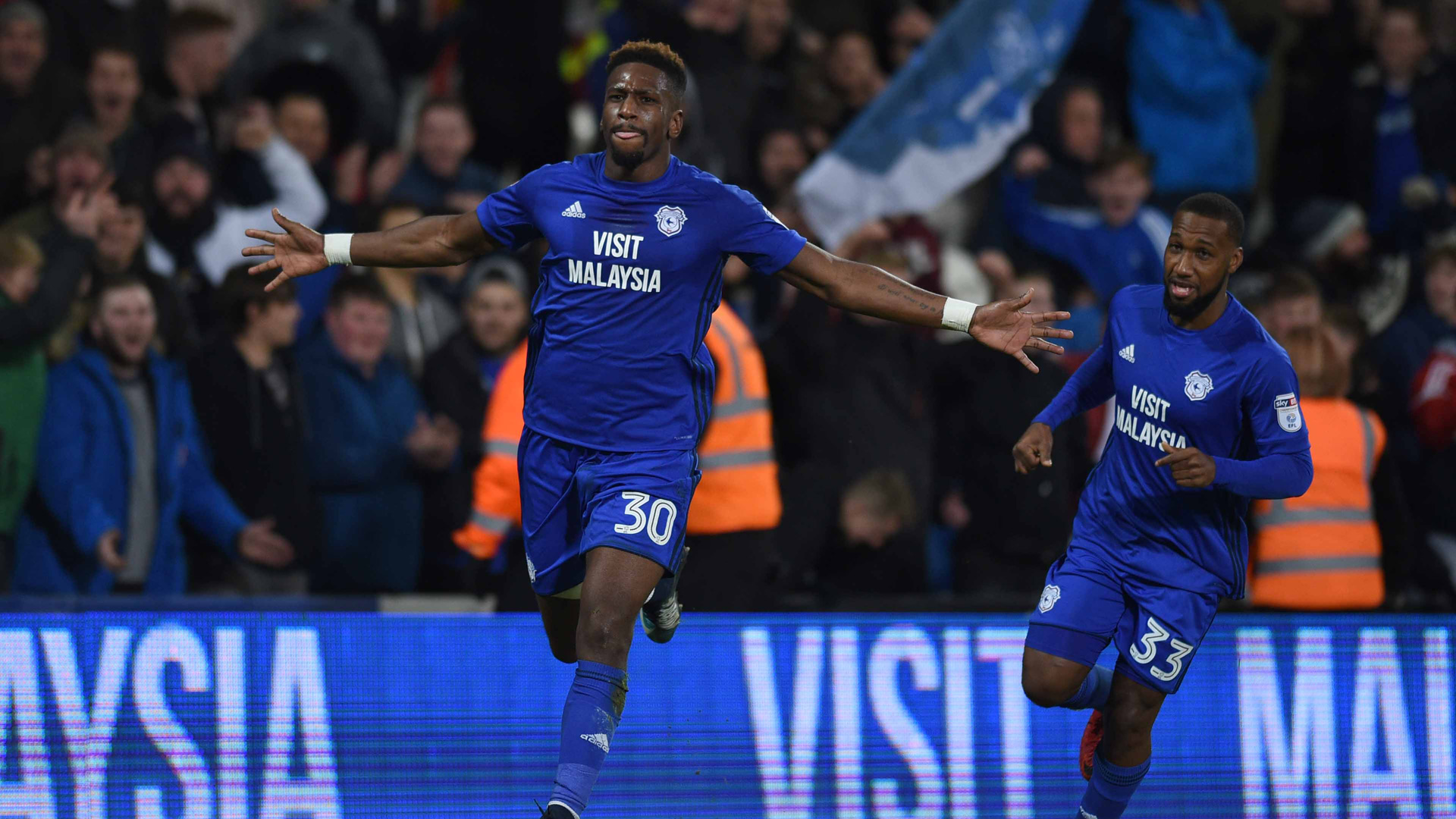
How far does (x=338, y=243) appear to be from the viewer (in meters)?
6.30

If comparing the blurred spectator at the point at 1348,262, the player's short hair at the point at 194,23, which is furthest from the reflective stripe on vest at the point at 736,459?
the blurred spectator at the point at 1348,262

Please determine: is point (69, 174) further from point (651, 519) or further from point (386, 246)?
point (651, 519)

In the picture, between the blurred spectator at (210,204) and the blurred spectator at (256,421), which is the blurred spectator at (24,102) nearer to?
the blurred spectator at (210,204)

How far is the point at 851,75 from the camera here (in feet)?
37.7

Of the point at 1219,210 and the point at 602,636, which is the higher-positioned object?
the point at 1219,210

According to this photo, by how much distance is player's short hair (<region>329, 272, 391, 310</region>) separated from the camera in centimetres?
918

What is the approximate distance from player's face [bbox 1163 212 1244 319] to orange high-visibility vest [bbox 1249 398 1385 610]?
2.28 metres

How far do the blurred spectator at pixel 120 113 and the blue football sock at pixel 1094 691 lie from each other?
5723 millimetres

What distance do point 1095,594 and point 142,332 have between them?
15.5ft

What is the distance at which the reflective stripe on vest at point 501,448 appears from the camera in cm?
780

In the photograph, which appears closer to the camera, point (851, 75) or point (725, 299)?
point (725, 299)

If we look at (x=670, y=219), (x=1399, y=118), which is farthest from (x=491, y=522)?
(x=1399, y=118)

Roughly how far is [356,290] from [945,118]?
3.95 metres

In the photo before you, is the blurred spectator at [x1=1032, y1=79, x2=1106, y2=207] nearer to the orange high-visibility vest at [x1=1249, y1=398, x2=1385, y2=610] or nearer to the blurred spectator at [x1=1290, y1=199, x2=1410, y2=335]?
the blurred spectator at [x1=1290, y1=199, x2=1410, y2=335]
